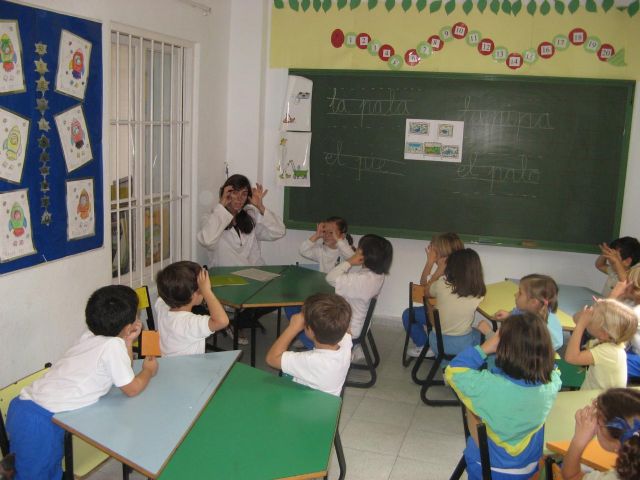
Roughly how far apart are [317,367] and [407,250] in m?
3.28

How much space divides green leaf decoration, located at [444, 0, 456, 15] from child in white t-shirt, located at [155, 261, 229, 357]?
338cm

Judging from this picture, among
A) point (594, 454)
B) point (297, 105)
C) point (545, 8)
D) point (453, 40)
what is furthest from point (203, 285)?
point (545, 8)

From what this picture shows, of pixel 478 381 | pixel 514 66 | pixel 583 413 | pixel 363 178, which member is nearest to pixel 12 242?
pixel 478 381

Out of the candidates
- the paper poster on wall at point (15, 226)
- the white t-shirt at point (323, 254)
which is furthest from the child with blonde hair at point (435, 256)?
the paper poster on wall at point (15, 226)

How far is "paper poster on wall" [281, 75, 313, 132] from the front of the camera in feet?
19.0

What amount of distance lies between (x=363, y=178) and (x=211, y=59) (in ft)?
5.50

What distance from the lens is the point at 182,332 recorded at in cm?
325

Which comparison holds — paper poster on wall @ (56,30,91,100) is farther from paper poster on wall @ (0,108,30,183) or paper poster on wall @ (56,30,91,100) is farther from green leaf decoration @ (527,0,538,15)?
green leaf decoration @ (527,0,538,15)

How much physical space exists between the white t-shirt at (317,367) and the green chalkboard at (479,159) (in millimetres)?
3051

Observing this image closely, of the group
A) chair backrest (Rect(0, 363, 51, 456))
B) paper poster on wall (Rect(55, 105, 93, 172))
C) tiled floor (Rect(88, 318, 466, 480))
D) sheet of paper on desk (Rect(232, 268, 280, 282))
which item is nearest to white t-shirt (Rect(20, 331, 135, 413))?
chair backrest (Rect(0, 363, 51, 456))

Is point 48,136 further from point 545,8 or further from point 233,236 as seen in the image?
point 545,8

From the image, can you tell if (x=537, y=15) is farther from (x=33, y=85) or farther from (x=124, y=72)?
(x=33, y=85)

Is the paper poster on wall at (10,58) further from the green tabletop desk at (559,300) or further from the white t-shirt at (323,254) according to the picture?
the green tabletop desk at (559,300)

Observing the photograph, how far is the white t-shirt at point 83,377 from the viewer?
249 centimetres
